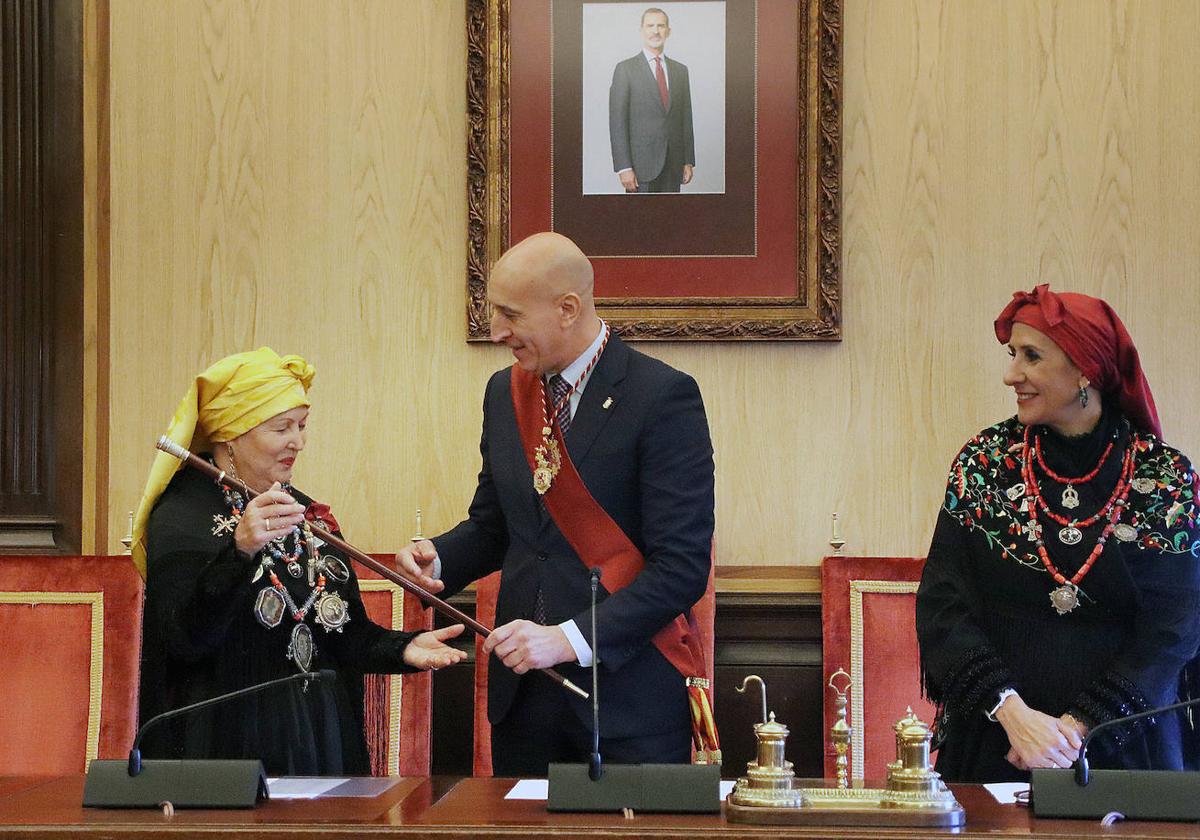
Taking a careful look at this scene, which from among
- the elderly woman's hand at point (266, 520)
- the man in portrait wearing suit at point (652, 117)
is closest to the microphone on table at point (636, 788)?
the elderly woman's hand at point (266, 520)

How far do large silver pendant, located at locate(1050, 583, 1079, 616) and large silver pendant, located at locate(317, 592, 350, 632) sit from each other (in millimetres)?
1311

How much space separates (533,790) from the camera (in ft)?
7.07

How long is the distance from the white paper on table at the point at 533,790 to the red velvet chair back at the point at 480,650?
984 mm

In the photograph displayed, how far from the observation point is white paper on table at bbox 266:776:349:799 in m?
2.12

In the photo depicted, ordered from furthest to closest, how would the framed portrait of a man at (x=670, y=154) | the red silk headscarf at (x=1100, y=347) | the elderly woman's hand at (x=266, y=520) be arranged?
1. the framed portrait of a man at (x=670, y=154)
2. the red silk headscarf at (x=1100, y=347)
3. the elderly woman's hand at (x=266, y=520)

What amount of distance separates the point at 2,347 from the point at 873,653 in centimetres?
229

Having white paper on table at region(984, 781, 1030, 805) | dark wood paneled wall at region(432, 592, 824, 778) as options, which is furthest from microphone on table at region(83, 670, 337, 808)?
dark wood paneled wall at region(432, 592, 824, 778)

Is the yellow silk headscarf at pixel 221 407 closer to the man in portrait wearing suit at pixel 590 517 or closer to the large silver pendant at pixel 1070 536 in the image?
the man in portrait wearing suit at pixel 590 517

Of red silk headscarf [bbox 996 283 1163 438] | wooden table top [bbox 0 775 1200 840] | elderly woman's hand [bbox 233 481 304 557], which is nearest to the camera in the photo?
wooden table top [bbox 0 775 1200 840]

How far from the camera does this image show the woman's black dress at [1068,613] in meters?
2.52

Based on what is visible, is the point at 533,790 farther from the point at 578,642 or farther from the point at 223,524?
the point at 223,524

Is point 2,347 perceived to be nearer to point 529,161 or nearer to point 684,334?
point 529,161

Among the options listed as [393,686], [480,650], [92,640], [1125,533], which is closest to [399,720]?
[393,686]

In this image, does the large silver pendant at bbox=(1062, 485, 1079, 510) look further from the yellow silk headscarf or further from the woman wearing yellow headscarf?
the yellow silk headscarf
